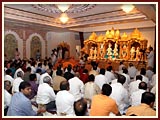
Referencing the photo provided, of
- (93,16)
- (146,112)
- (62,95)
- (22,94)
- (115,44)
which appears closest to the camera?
(146,112)

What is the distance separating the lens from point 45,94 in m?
3.89

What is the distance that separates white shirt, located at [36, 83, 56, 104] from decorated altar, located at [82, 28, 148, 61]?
591 centimetres

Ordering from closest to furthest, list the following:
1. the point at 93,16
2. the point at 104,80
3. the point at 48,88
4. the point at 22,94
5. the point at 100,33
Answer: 1. the point at 22,94
2. the point at 48,88
3. the point at 104,80
4. the point at 93,16
5. the point at 100,33

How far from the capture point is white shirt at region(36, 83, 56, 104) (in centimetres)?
387

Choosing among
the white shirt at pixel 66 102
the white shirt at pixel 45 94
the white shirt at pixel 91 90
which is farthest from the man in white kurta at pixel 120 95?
the white shirt at pixel 45 94

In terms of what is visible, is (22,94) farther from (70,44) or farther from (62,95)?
(70,44)

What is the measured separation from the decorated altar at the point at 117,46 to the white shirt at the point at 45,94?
591cm

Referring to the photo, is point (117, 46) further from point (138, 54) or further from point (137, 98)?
point (137, 98)

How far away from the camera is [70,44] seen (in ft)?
40.9

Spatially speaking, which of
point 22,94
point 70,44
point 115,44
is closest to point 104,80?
point 22,94

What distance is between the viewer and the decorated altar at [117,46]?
915cm

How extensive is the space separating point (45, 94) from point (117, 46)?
6.58 meters

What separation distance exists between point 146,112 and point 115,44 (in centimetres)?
758

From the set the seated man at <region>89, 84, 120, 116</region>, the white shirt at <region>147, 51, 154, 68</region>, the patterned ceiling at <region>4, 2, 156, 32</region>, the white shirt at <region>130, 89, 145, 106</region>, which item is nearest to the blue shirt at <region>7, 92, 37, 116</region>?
the seated man at <region>89, 84, 120, 116</region>
